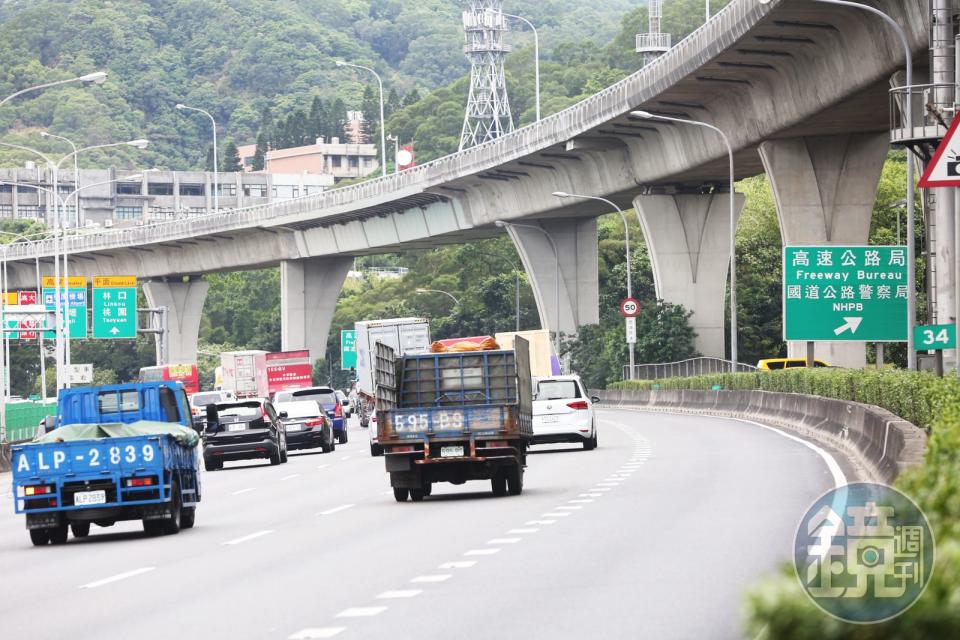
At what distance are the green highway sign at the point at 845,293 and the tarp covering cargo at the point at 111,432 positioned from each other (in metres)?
21.6

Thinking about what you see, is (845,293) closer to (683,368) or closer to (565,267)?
(683,368)

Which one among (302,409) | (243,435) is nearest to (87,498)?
(243,435)

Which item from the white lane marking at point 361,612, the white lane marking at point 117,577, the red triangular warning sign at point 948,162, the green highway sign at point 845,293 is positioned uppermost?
the red triangular warning sign at point 948,162

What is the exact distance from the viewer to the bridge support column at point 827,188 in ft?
172

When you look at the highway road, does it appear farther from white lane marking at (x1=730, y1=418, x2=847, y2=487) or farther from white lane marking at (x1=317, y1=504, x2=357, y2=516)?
white lane marking at (x1=730, y1=418, x2=847, y2=487)

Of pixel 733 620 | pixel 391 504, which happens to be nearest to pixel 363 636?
pixel 733 620

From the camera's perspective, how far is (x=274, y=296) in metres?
174

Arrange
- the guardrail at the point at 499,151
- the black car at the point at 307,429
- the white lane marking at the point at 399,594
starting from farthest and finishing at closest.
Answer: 1. the guardrail at the point at 499,151
2. the black car at the point at 307,429
3. the white lane marking at the point at 399,594

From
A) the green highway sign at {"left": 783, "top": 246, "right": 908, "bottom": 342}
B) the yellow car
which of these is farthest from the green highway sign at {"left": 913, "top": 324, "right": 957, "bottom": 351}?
the yellow car

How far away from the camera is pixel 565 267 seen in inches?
3241

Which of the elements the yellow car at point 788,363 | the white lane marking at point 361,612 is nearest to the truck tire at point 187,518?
the white lane marking at point 361,612

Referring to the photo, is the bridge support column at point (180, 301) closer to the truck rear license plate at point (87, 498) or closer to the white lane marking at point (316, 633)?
the truck rear license plate at point (87, 498)

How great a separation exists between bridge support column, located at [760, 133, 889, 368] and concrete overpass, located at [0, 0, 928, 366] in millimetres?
47

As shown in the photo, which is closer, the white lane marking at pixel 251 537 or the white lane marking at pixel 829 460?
the white lane marking at pixel 251 537
